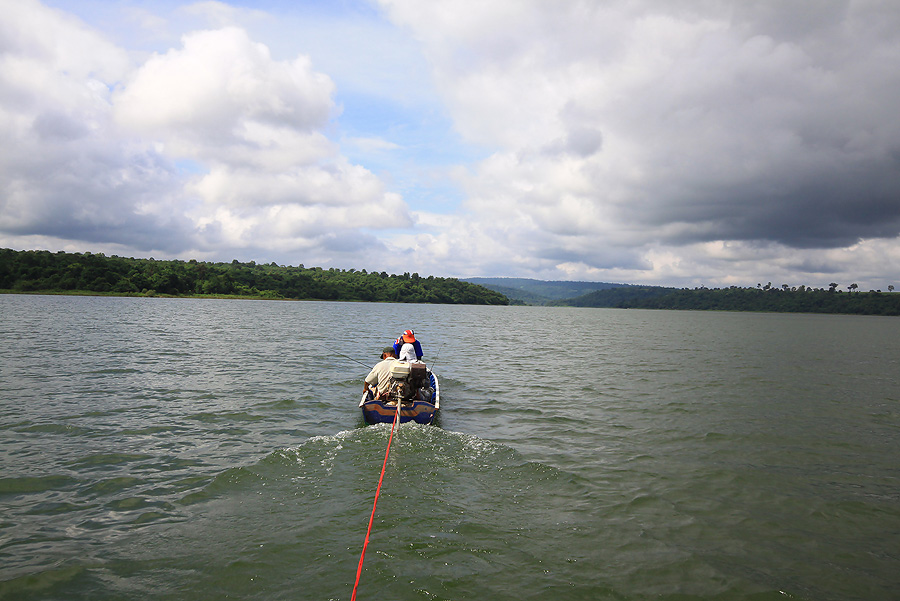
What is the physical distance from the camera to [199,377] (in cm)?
→ 2098

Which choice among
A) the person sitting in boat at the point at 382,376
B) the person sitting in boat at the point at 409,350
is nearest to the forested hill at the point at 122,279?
the person sitting in boat at the point at 409,350

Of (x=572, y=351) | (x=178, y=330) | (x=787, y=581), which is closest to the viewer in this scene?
(x=787, y=581)

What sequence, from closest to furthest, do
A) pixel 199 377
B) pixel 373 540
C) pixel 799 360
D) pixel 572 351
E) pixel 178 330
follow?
pixel 373 540, pixel 199 377, pixel 799 360, pixel 572 351, pixel 178 330

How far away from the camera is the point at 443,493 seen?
9.43m

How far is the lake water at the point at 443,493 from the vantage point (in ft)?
21.4

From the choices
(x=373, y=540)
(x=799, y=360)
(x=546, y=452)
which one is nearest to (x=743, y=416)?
(x=546, y=452)

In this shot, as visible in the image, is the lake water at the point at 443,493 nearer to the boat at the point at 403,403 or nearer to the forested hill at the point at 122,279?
the boat at the point at 403,403

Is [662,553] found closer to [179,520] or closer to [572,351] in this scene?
[179,520]

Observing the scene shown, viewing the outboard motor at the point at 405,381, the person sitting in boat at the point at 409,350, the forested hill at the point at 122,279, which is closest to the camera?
the outboard motor at the point at 405,381

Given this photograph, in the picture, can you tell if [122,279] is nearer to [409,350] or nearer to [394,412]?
[409,350]

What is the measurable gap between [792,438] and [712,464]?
16.9ft

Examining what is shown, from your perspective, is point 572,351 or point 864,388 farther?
point 572,351

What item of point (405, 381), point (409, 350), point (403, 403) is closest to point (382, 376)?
point (405, 381)

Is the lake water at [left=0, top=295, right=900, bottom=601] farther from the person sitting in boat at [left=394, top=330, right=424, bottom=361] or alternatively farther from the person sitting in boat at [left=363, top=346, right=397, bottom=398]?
the person sitting in boat at [left=394, top=330, right=424, bottom=361]
